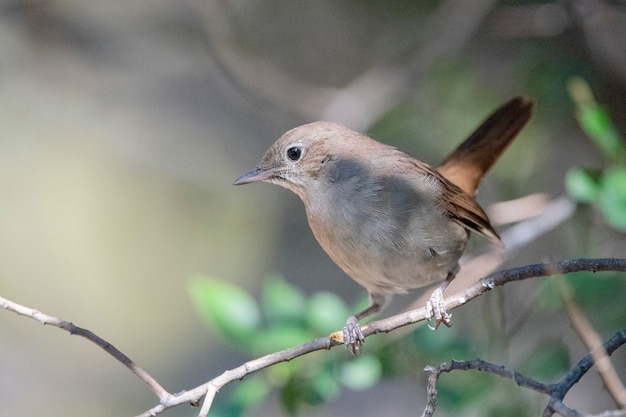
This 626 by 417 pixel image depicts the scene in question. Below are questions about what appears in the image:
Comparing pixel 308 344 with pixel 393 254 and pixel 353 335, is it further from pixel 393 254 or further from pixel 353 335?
pixel 393 254

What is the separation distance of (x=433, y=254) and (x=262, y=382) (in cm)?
87

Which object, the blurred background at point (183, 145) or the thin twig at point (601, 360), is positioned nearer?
the thin twig at point (601, 360)

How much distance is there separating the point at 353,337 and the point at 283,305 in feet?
0.93

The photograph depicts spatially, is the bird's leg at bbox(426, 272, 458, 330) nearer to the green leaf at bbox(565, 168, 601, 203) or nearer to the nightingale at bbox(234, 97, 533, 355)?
the nightingale at bbox(234, 97, 533, 355)

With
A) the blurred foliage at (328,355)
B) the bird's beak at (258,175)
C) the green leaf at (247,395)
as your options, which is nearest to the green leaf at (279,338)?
the blurred foliage at (328,355)

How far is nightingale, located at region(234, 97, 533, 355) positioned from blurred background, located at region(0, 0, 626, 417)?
197cm

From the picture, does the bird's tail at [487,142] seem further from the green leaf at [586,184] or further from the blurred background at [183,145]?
the blurred background at [183,145]

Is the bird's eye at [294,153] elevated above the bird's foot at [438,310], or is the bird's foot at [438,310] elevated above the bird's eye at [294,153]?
the bird's eye at [294,153]

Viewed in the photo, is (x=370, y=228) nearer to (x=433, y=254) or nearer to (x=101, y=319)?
(x=433, y=254)

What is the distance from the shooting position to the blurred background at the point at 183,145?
5555 millimetres

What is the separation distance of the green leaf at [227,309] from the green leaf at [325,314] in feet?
0.78

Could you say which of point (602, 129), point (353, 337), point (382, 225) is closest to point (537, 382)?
point (353, 337)

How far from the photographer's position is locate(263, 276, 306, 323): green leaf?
2.96 m

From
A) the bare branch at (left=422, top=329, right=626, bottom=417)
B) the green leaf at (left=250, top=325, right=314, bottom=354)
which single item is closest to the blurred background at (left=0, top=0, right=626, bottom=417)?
the green leaf at (left=250, top=325, right=314, bottom=354)
